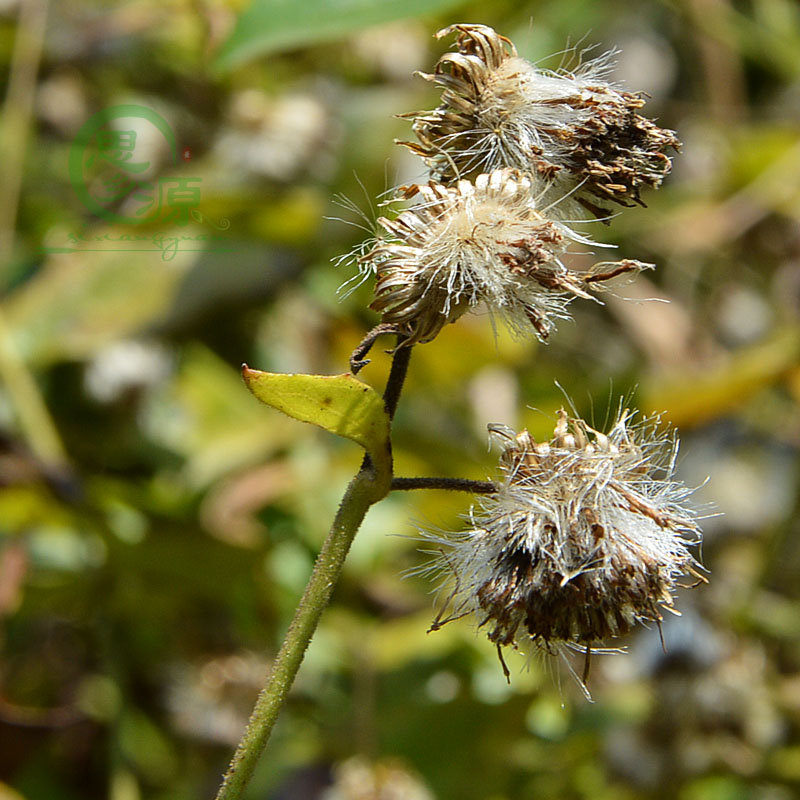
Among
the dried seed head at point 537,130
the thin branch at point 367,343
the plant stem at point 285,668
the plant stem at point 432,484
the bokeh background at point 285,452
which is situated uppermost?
the dried seed head at point 537,130

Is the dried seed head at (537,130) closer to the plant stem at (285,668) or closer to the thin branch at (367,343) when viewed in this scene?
the thin branch at (367,343)

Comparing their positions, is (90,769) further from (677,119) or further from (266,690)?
(677,119)

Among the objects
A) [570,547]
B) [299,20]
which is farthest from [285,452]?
[570,547]

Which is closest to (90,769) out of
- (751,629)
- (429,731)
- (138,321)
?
(429,731)

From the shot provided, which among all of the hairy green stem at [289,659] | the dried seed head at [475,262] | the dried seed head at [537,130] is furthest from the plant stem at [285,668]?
the dried seed head at [537,130]

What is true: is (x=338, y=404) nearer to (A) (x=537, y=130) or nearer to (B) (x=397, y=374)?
(B) (x=397, y=374)

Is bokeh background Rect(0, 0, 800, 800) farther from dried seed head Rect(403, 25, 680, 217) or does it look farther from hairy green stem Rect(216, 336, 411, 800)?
hairy green stem Rect(216, 336, 411, 800)
